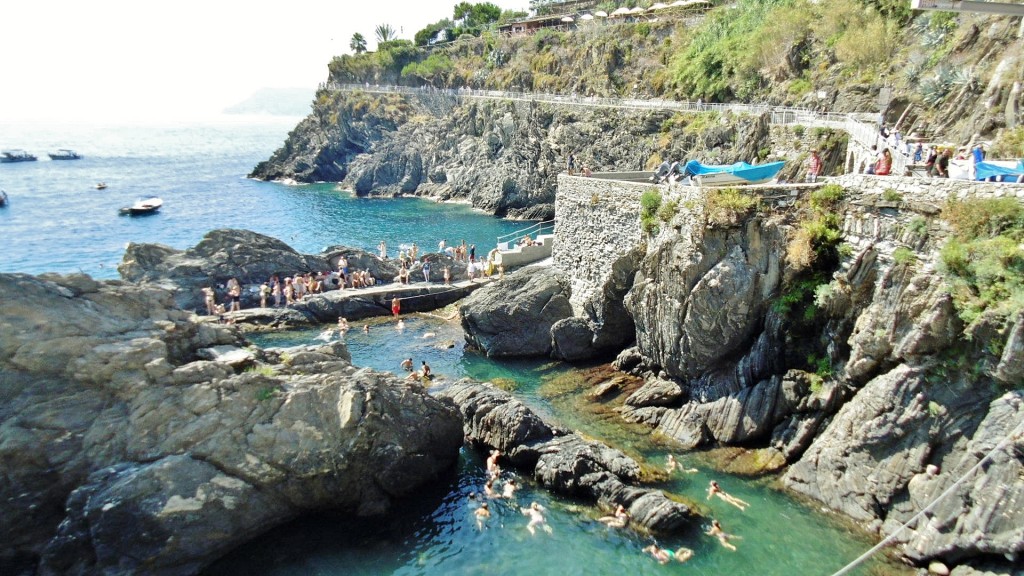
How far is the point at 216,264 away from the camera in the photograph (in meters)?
32.6

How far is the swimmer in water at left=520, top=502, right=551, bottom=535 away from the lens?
589 inches

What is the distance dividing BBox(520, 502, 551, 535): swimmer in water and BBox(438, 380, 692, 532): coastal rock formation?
97 cm

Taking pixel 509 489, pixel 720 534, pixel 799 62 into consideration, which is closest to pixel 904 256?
pixel 720 534

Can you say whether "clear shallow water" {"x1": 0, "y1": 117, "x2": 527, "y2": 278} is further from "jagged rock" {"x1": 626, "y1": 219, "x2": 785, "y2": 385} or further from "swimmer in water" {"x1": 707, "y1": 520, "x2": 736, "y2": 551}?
"swimmer in water" {"x1": 707, "y1": 520, "x2": 736, "y2": 551}

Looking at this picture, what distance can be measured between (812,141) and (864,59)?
329 inches

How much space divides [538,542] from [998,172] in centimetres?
1366

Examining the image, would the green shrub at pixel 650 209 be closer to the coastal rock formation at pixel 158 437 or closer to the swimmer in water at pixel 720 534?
the swimmer in water at pixel 720 534

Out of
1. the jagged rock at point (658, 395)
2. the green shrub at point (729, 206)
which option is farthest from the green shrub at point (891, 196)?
the jagged rock at point (658, 395)

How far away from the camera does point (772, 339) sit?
17.8 m

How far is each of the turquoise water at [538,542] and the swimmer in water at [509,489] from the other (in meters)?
0.29

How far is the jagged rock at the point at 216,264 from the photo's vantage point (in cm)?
3092

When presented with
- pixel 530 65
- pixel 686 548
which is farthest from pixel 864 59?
pixel 530 65

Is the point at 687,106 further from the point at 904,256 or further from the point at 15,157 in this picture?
the point at 15,157

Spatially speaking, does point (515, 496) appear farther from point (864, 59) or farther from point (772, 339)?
point (864, 59)
